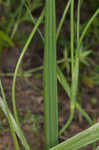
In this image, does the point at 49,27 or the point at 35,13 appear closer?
the point at 49,27

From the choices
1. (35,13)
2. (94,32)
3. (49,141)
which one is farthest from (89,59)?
(49,141)

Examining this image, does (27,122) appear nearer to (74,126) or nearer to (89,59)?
(74,126)

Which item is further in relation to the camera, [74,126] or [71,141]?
[74,126]

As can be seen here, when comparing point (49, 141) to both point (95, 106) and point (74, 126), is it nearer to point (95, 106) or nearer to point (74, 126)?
point (74, 126)

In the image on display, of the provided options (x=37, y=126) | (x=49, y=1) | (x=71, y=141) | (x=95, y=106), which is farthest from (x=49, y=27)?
(x=95, y=106)

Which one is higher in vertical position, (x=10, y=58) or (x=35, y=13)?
(x=35, y=13)

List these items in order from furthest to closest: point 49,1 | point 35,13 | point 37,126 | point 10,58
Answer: point 35,13
point 10,58
point 37,126
point 49,1

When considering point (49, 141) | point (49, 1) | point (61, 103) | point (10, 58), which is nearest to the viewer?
point (49, 1)

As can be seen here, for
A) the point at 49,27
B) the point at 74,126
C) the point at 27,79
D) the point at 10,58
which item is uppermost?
the point at 49,27

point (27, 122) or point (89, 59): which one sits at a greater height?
point (89, 59)
